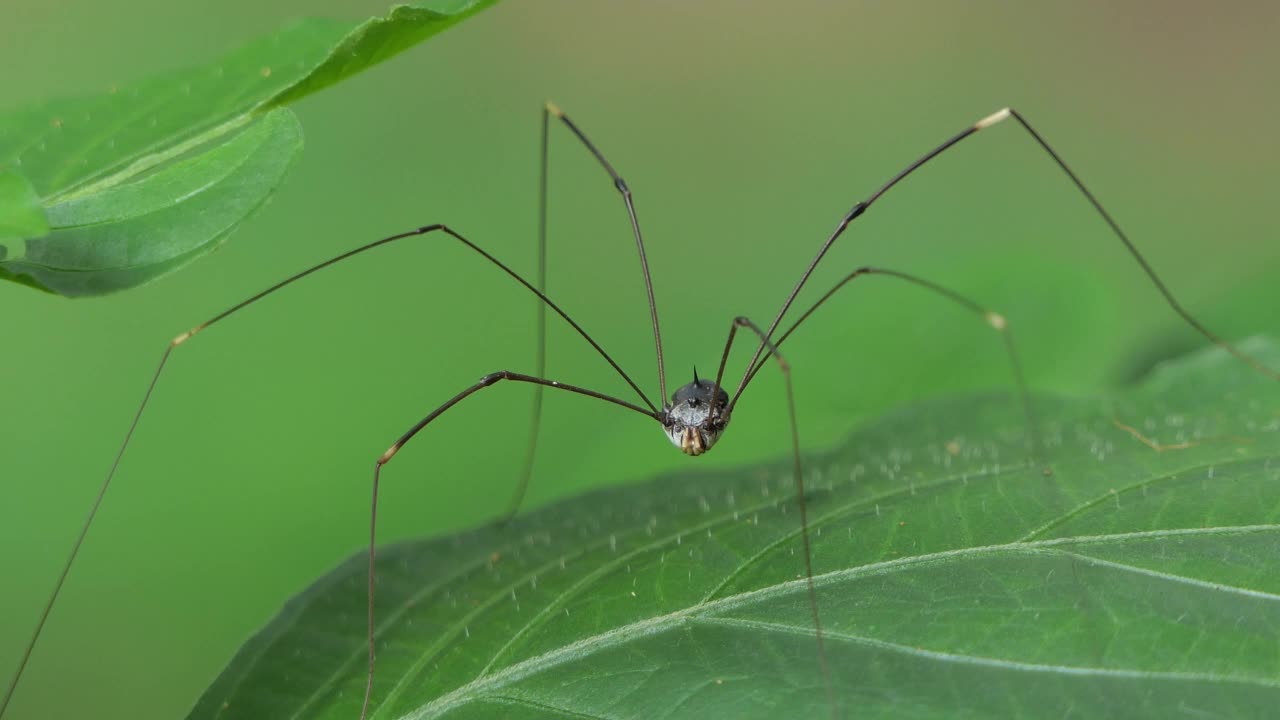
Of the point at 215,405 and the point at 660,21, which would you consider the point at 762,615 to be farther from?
the point at 660,21

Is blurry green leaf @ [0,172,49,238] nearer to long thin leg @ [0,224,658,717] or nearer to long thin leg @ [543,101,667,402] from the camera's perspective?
long thin leg @ [0,224,658,717]

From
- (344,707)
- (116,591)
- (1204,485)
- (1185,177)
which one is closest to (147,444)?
(116,591)

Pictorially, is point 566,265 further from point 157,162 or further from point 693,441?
point 157,162

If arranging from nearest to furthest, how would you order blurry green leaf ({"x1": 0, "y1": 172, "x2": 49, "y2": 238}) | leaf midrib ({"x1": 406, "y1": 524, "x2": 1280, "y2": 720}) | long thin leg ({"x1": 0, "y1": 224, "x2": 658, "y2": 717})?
1. blurry green leaf ({"x1": 0, "y1": 172, "x2": 49, "y2": 238})
2. leaf midrib ({"x1": 406, "y1": 524, "x2": 1280, "y2": 720})
3. long thin leg ({"x1": 0, "y1": 224, "x2": 658, "y2": 717})

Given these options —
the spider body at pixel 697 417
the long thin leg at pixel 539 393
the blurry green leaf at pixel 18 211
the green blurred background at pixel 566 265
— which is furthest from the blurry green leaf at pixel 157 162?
the long thin leg at pixel 539 393

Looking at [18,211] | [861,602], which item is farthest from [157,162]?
[861,602]

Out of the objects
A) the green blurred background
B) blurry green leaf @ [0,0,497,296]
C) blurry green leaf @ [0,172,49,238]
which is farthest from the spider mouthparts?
blurry green leaf @ [0,172,49,238]

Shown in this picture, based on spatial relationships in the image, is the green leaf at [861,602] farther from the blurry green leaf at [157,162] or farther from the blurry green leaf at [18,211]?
the blurry green leaf at [18,211]
